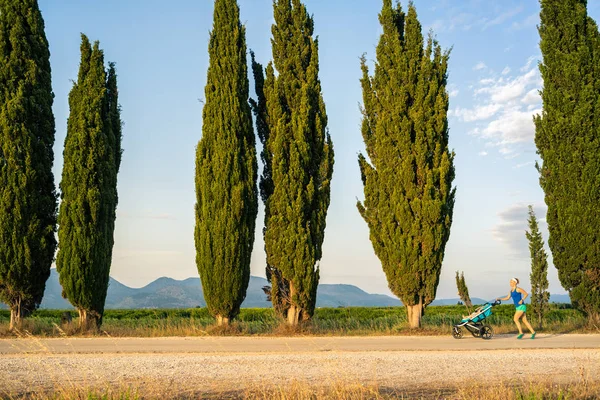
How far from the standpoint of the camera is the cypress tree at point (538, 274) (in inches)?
844

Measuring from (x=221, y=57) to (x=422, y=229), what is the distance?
30.7 ft

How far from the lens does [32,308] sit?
1978cm

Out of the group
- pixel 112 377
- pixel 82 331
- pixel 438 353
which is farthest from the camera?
pixel 82 331

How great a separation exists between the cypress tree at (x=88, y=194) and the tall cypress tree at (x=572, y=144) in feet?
53.4

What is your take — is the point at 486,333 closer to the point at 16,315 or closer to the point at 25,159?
the point at 16,315

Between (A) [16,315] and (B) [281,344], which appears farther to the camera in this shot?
(A) [16,315]

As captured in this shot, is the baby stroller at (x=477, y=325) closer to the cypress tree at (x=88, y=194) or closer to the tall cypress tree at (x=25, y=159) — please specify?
the cypress tree at (x=88, y=194)

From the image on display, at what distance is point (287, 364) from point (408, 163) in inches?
449

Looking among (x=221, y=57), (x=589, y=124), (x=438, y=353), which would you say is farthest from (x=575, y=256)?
(x=221, y=57)

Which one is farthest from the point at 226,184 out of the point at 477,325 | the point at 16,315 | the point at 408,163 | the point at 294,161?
the point at 477,325

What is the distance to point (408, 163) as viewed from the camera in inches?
809

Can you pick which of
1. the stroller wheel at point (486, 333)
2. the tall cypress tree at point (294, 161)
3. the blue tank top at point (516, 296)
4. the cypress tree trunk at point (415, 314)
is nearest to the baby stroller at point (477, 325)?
the stroller wheel at point (486, 333)

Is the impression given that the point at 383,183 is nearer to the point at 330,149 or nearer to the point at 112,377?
the point at 330,149

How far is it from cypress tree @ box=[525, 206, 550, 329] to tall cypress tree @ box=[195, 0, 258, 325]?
10378 millimetres
